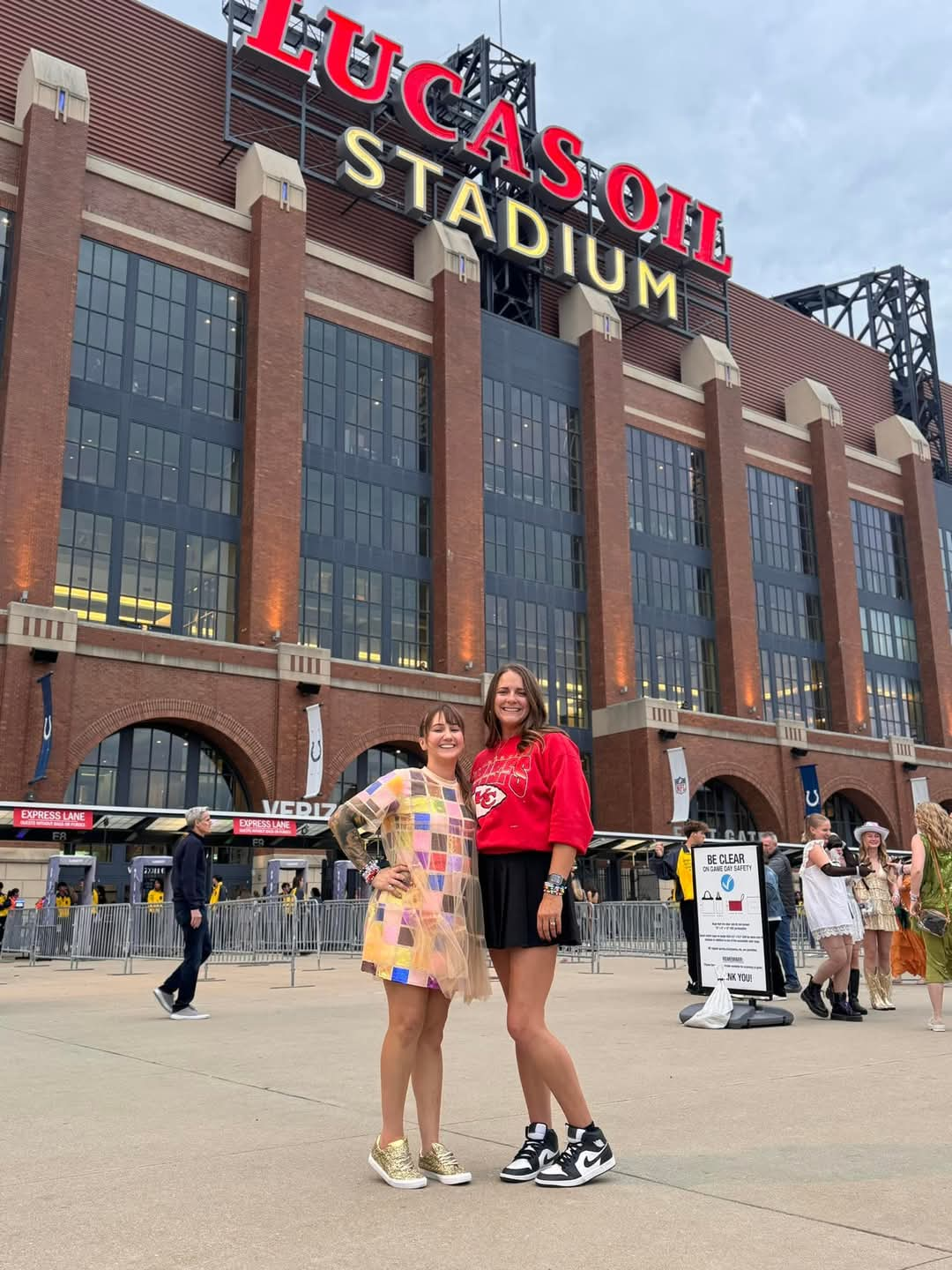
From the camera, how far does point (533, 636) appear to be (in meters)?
44.6

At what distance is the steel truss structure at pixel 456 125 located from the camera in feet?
141

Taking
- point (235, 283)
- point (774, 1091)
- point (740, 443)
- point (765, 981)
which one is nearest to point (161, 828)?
point (235, 283)

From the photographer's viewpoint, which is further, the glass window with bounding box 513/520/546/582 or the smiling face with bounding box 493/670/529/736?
the glass window with bounding box 513/520/546/582

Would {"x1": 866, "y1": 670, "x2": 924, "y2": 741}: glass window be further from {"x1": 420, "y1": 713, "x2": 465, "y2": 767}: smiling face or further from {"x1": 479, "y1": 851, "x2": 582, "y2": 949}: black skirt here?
{"x1": 479, "y1": 851, "x2": 582, "y2": 949}: black skirt

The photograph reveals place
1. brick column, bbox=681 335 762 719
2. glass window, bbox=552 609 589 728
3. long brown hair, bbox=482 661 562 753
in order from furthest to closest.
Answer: brick column, bbox=681 335 762 719, glass window, bbox=552 609 589 728, long brown hair, bbox=482 661 562 753

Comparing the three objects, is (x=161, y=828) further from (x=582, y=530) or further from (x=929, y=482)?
(x=929, y=482)

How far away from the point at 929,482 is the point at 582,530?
24.9 metres

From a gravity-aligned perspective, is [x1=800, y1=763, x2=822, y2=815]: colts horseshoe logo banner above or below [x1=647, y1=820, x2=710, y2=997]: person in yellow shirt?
above

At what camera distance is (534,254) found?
47875 millimetres

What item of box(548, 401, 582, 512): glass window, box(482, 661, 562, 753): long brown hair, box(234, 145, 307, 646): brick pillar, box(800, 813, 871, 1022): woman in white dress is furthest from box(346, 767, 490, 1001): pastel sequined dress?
box(548, 401, 582, 512): glass window

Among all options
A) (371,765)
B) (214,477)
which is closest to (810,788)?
(371,765)

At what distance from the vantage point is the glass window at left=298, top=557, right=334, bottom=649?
38.3m

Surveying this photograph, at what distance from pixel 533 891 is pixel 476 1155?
3.99ft

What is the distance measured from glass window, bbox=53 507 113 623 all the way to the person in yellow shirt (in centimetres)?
2446
